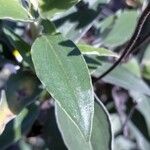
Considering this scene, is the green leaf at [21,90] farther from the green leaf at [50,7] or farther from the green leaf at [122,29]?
Result: the green leaf at [122,29]

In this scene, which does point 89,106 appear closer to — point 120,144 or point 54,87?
point 54,87

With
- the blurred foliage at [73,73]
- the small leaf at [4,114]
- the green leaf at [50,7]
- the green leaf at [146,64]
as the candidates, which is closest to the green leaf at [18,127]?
the blurred foliage at [73,73]

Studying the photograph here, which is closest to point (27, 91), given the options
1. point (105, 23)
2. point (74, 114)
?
point (74, 114)

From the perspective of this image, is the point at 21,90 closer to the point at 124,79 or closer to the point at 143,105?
the point at 124,79

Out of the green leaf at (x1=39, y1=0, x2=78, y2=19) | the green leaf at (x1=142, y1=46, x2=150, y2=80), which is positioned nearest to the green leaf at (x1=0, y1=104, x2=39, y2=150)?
the green leaf at (x1=39, y1=0, x2=78, y2=19)

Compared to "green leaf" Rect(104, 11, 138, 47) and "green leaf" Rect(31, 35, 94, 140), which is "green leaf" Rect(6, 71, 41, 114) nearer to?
"green leaf" Rect(31, 35, 94, 140)

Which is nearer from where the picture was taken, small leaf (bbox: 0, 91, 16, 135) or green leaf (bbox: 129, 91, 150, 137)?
small leaf (bbox: 0, 91, 16, 135)

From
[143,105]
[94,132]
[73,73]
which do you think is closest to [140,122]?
[143,105]
